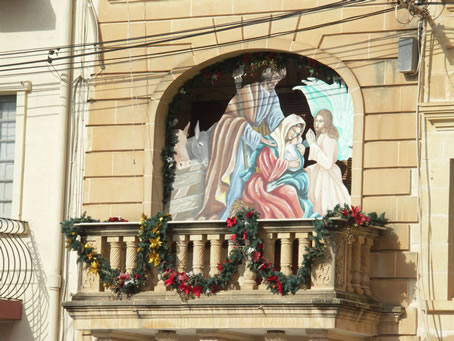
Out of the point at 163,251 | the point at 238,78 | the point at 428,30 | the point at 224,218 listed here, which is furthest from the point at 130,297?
the point at 428,30

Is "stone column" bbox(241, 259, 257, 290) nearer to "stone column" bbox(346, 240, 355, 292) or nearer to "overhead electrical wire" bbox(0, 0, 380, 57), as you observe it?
"stone column" bbox(346, 240, 355, 292)

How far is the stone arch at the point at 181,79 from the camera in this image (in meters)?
21.5

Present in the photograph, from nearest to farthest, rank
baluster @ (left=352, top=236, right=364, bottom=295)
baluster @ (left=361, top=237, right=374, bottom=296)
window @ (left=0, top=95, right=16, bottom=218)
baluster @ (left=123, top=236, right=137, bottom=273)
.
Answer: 1. baluster @ (left=352, top=236, right=364, bottom=295)
2. baluster @ (left=361, top=237, right=374, bottom=296)
3. baluster @ (left=123, top=236, right=137, bottom=273)
4. window @ (left=0, top=95, right=16, bottom=218)

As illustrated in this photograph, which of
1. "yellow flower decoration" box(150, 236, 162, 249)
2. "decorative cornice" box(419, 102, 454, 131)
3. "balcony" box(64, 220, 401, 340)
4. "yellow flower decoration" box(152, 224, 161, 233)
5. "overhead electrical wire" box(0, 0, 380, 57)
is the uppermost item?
"overhead electrical wire" box(0, 0, 380, 57)

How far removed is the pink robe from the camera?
72.4ft

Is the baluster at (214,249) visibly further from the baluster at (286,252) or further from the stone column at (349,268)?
the stone column at (349,268)

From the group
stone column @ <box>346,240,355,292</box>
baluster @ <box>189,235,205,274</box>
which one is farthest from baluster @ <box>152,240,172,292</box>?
stone column @ <box>346,240,355,292</box>

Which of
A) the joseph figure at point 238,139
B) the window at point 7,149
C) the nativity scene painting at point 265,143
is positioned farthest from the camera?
the window at point 7,149

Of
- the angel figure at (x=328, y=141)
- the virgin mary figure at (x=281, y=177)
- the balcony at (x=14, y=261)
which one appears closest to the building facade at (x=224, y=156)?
the angel figure at (x=328, y=141)

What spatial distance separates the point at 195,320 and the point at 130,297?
1146 mm

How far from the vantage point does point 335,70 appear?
21547 mm

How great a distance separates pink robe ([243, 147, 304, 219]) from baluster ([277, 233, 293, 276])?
175 cm

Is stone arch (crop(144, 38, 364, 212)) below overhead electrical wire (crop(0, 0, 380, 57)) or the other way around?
below

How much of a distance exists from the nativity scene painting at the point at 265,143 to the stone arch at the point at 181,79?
0.79 ft
